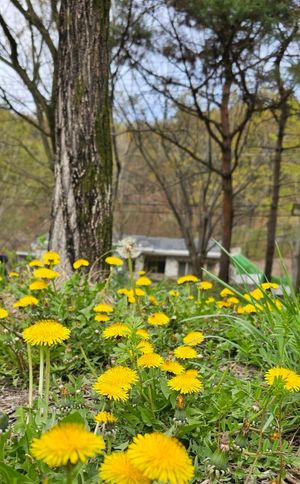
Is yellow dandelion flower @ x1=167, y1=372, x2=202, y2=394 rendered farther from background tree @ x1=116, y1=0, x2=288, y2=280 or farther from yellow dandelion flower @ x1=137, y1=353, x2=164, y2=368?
background tree @ x1=116, y1=0, x2=288, y2=280

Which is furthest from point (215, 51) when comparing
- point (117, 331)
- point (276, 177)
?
point (117, 331)

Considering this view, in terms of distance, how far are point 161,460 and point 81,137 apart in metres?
2.81

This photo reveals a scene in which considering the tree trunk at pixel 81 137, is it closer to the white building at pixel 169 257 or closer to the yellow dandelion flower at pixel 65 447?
the yellow dandelion flower at pixel 65 447

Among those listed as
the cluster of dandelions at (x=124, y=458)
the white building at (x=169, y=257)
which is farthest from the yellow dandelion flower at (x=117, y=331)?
the white building at (x=169, y=257)

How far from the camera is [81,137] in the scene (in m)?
3.14

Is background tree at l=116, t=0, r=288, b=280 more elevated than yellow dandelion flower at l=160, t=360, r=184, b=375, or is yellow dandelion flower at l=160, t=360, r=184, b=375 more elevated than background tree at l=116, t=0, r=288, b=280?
background tree at l=116, t=0, r=288, b=280

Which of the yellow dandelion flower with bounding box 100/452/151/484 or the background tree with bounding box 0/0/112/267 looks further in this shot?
the background tree with bounding box 0/0/112/267

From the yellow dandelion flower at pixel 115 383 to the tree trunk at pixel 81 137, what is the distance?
221 cm

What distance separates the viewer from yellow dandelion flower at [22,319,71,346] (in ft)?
3.12

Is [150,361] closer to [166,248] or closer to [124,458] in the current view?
[124,458]

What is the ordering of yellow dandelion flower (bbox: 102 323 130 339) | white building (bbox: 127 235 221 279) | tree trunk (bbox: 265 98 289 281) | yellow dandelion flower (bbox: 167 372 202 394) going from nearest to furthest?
yellow dandelion flower (bbox: 167 372 202 394), yellow dandelion flower (bbox: 102 323 130 339), tree trunk (bbox: 265 98 289 281), white building (bbox: 127 235 221 279)

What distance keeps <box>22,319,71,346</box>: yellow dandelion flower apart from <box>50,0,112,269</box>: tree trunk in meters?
2.16

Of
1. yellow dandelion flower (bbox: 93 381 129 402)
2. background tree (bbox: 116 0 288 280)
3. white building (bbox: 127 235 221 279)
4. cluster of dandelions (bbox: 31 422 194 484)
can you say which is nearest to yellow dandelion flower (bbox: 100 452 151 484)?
cluster of dandelions (bbox: 31 422 194 484)

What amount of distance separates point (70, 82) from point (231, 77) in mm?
4453
